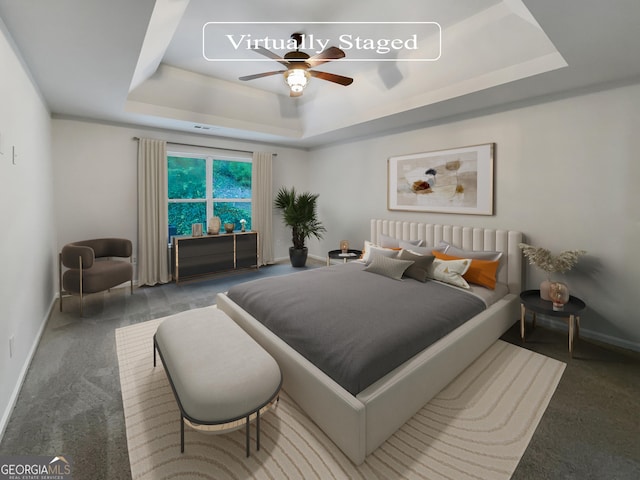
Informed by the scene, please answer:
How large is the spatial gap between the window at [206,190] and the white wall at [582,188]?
12.5ft

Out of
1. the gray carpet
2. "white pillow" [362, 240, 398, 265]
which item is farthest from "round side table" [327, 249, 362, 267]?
the gray carpet

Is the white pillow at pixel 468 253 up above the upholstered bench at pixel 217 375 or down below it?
above

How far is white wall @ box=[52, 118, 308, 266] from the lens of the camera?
4055 mm

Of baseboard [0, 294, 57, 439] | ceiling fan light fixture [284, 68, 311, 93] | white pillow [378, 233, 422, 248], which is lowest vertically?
baseboard [0, 294, 57, 439]

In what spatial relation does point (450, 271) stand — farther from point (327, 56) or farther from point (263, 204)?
point (263, 204)

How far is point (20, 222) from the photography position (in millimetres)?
2414

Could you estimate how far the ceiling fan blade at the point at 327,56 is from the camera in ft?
8.07

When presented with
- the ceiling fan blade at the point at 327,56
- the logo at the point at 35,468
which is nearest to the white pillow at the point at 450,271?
the ceiling fan blade at the point at 327,56

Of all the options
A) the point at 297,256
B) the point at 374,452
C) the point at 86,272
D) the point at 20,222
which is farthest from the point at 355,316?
the point at 297,256

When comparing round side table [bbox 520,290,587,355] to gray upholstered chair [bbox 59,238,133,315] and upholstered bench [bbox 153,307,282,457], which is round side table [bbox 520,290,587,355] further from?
gray upholstered chair [bbox 59,238,133,315]

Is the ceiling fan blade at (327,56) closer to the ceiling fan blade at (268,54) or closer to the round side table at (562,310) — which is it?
the ceiling fan blade at (268,54)

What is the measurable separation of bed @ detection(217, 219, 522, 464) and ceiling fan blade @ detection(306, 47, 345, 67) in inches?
81.7

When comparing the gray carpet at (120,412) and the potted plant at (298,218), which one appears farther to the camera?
the potted plant at (298,218)

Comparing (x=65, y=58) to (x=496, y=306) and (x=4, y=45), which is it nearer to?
(x=4, y=45)
